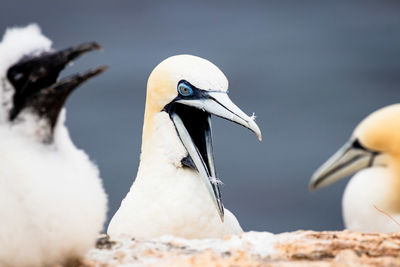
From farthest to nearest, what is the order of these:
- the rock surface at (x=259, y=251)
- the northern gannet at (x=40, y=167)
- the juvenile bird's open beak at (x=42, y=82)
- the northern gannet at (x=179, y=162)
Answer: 1. the northern gannet at (x=179, y=162)
2. the rock surface at (x=259, y=251)
3. the juvenile bird's open beak at (x=42, y=82)
4. the northern gannet at (x=40, y=167)

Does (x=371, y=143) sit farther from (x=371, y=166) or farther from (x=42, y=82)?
(x=42, y=82)

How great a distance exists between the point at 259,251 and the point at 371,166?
268cm

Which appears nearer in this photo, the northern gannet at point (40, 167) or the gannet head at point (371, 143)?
the northern gannet at point (40, 167)

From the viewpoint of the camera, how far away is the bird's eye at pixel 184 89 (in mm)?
5320

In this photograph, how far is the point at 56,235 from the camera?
3377mm

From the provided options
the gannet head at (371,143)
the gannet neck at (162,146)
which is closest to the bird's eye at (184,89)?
the gannet neck at (162,146)

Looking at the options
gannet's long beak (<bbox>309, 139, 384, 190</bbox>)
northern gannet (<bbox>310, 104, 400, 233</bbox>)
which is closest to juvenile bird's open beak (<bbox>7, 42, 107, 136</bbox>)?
gannet's long beak (<bbox>309, 139, 384, 190</bbox>)

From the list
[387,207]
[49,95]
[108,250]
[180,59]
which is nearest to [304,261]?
[108,250]

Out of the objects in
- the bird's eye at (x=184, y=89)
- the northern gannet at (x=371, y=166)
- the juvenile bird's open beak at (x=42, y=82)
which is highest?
the bird's eye at (x=184, y=89)

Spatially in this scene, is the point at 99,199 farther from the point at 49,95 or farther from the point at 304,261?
the point at 304,261

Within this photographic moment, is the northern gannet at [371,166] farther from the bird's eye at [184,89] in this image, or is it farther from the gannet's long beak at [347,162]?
the bird's eye at [184,89]

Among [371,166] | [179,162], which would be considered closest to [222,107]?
[179,162]

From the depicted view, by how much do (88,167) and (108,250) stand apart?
55 centimetres

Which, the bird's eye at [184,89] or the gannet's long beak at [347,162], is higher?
the bird's eye at [184,89]
